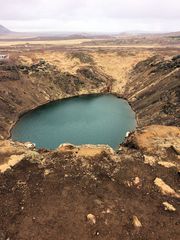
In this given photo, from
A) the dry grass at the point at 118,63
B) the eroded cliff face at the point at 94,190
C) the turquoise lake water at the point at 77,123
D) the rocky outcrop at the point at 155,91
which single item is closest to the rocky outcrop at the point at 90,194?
the eroded cliff face at the point at 94,190

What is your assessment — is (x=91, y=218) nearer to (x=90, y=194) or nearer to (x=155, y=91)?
(x=90, y=194)

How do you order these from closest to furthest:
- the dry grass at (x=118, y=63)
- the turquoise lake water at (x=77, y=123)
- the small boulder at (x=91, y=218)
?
1. the small boulder at (x=91, y=218)
2. the turquoise lake water at (x=77, y=123)
3. the dry grass at (x=118, y=63)

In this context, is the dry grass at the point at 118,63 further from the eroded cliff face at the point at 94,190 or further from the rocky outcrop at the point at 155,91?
the eroded cliff face at the point at 94,190

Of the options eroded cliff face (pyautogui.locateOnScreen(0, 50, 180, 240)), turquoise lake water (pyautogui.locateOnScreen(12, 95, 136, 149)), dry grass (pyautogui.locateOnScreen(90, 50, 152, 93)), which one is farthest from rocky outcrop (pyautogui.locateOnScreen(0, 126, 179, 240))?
dry grass (pyautogui.locateOnScreen(90, 50, 152, 93))

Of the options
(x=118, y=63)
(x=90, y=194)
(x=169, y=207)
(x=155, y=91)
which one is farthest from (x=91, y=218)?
(x=118, y=63)

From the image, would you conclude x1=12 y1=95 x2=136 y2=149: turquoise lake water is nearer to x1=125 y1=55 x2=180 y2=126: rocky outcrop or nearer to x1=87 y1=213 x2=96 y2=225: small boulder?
x1=125 y1=55 x2=180 y2=126: rocky outcrop

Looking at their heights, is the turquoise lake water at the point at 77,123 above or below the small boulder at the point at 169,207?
below

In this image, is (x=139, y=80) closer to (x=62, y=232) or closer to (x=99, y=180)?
(x=99, y=180)

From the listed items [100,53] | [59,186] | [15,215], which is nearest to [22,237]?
[15,215]
